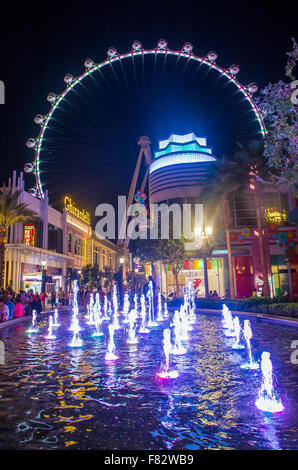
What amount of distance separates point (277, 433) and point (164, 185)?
2965 inches

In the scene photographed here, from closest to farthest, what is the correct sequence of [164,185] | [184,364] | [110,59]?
[184,364], [110,59], [164,185]

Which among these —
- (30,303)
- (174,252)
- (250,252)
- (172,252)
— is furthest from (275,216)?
(30,303)

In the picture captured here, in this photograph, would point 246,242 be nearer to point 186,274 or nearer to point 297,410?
point 186,274

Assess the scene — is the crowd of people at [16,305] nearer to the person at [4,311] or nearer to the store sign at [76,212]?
the person at [4,311]

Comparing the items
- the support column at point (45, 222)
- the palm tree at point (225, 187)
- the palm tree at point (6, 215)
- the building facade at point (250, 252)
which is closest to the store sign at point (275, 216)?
the building facade at point (250, 252)

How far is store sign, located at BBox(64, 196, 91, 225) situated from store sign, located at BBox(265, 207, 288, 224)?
81.8ft

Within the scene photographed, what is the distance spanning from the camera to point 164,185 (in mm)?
78375

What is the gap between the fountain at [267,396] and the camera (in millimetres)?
5236

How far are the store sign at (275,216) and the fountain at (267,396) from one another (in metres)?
32.8

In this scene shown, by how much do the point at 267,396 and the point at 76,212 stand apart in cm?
4645

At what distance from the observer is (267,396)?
566cm

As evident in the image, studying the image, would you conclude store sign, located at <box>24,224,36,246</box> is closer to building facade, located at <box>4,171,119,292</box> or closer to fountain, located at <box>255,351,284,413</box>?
building facade, located at <box>4,171,119,292</box>

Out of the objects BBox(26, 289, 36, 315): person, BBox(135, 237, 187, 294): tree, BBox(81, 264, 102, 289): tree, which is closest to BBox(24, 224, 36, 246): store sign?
BBox(26, 289, 36, 315): person
